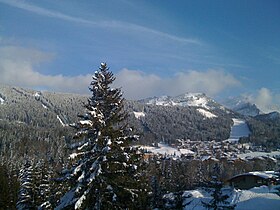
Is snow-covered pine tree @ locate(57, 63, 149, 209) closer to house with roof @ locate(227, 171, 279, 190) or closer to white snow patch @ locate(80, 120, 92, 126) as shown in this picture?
white snow patch @ locate(80, 120, 92, 126)

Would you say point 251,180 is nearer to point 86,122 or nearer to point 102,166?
point 102,166

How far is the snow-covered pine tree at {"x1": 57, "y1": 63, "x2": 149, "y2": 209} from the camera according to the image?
1731 centimetres

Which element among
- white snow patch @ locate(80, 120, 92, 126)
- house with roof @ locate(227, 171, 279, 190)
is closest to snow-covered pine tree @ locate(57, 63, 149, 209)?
white snow patch @ locate(80, 120, 92, 126)

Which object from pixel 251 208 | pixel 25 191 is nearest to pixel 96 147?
pixel 25 191

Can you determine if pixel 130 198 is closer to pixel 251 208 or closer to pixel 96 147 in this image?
pixel 96 147

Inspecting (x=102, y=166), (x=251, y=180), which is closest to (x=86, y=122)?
(x=102, y=166)

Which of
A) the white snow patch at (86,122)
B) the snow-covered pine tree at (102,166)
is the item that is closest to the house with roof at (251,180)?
the snow-covered pine tree at (102,166)

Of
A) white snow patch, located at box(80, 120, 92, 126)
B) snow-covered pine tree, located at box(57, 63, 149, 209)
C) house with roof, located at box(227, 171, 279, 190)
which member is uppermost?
white snow patch, located at box(80, 120, 92, 126)

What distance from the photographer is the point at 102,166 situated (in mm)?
18109

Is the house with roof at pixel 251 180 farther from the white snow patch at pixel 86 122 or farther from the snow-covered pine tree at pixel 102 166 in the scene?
the white snow patch at pixel 86 122

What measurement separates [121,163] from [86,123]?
2842 mm

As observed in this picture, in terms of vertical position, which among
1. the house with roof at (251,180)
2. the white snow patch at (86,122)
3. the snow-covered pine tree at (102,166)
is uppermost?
the white snow patch at (86,122)

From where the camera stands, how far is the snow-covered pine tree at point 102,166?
56.8ft

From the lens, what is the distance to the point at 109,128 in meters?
18.6
